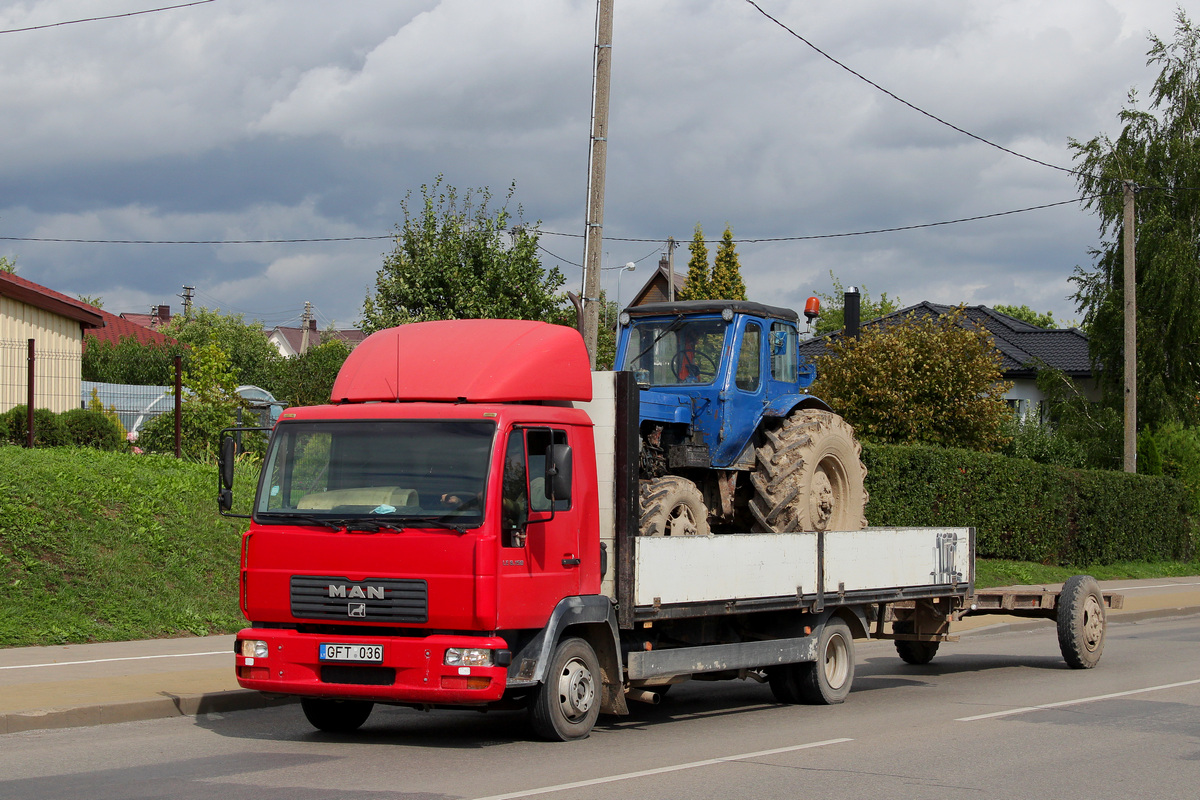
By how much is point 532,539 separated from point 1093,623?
29.0 ft

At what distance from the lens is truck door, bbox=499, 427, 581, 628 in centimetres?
Answer: 855

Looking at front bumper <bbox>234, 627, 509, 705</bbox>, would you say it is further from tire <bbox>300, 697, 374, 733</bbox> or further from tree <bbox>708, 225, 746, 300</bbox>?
tree <bbox>708, 225, 746, 300</bbox>

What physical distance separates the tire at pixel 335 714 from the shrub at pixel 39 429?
12599 mm

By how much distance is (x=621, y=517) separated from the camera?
953 centimetres

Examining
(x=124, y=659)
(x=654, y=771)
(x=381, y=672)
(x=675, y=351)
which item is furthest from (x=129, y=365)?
(x=654, y=771)

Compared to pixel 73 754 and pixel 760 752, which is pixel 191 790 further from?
pixel 760 752

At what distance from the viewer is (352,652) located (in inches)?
336

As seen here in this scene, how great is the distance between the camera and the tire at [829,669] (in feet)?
37.7

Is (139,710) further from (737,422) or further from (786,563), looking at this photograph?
(737,422)

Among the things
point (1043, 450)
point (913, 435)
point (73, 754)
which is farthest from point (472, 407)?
point (1043, 450)

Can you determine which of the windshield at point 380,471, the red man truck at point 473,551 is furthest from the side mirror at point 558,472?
the windshield at point 380,471

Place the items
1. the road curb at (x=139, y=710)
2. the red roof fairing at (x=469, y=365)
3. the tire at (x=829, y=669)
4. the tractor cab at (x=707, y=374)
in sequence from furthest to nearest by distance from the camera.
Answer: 1. the tractor cab at (x=707, y=374)
2. the tire at (x=829, y=669)
3. the road curb at (x=139, y=710)
4. the red roof fairing at (x=469, y=365)

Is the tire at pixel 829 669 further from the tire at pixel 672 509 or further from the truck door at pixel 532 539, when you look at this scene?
the truck door at pixel 532 539

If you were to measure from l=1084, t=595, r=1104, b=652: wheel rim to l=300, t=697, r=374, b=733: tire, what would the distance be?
29.2ft
